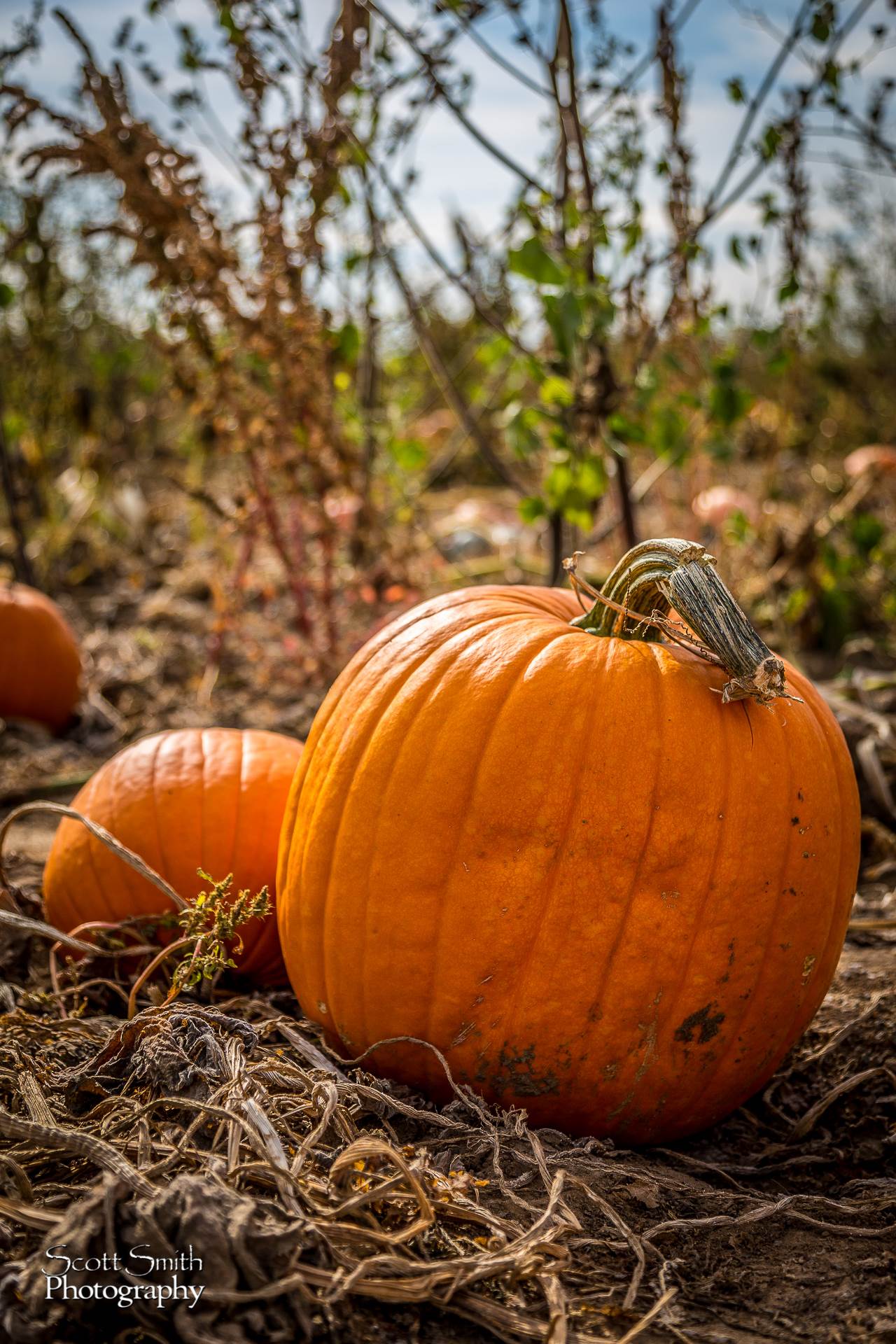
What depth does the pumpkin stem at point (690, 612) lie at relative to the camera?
1621 millimetres

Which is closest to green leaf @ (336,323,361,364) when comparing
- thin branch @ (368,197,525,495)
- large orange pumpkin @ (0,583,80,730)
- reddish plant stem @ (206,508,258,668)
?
thin branch @ (368,197,525,495)

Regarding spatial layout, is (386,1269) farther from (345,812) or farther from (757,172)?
(757,172)

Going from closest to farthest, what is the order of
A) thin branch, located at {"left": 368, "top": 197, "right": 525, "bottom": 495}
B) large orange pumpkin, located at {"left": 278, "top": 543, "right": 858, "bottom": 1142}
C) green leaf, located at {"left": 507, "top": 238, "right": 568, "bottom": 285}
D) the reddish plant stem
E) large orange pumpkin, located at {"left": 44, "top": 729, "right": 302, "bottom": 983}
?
large orange pumpkin, located at {"left": 278, "top": 543, "right": 858, "bottom": 1142} < large orange pumpkin, located at {"left": 44, "top": 729, "right": 302, "bottom": 983} < green leaf, located at {"left": 507, "top": 238, "right": 568, "bottom": 285} < thin branch, located at {"left": 368, "top": 197, "right": 525, "bottom": 495} < the reddish plant stem

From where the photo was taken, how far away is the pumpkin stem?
1.62 meters

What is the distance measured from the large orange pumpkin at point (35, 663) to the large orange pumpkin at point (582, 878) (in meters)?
2.77

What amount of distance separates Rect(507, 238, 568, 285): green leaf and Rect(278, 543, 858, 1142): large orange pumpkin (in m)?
1.58

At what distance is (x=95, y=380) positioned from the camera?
8641 millimetres

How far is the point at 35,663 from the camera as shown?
4.17m

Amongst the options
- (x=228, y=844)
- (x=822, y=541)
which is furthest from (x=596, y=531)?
(x=228, y=844)

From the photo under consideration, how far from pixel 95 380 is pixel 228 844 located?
24.1 ft

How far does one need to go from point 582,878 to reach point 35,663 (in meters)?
3.17

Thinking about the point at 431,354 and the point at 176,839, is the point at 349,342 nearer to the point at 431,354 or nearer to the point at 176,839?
the point at 431,354

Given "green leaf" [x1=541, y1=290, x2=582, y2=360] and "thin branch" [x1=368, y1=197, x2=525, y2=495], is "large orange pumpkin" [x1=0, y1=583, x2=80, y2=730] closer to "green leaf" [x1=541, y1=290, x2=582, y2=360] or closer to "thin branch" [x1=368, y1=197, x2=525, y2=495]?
"thin branch" [x1=368, y1=197, x2=525, y2=495]

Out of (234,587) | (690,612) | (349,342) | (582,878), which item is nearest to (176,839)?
(582,878)
